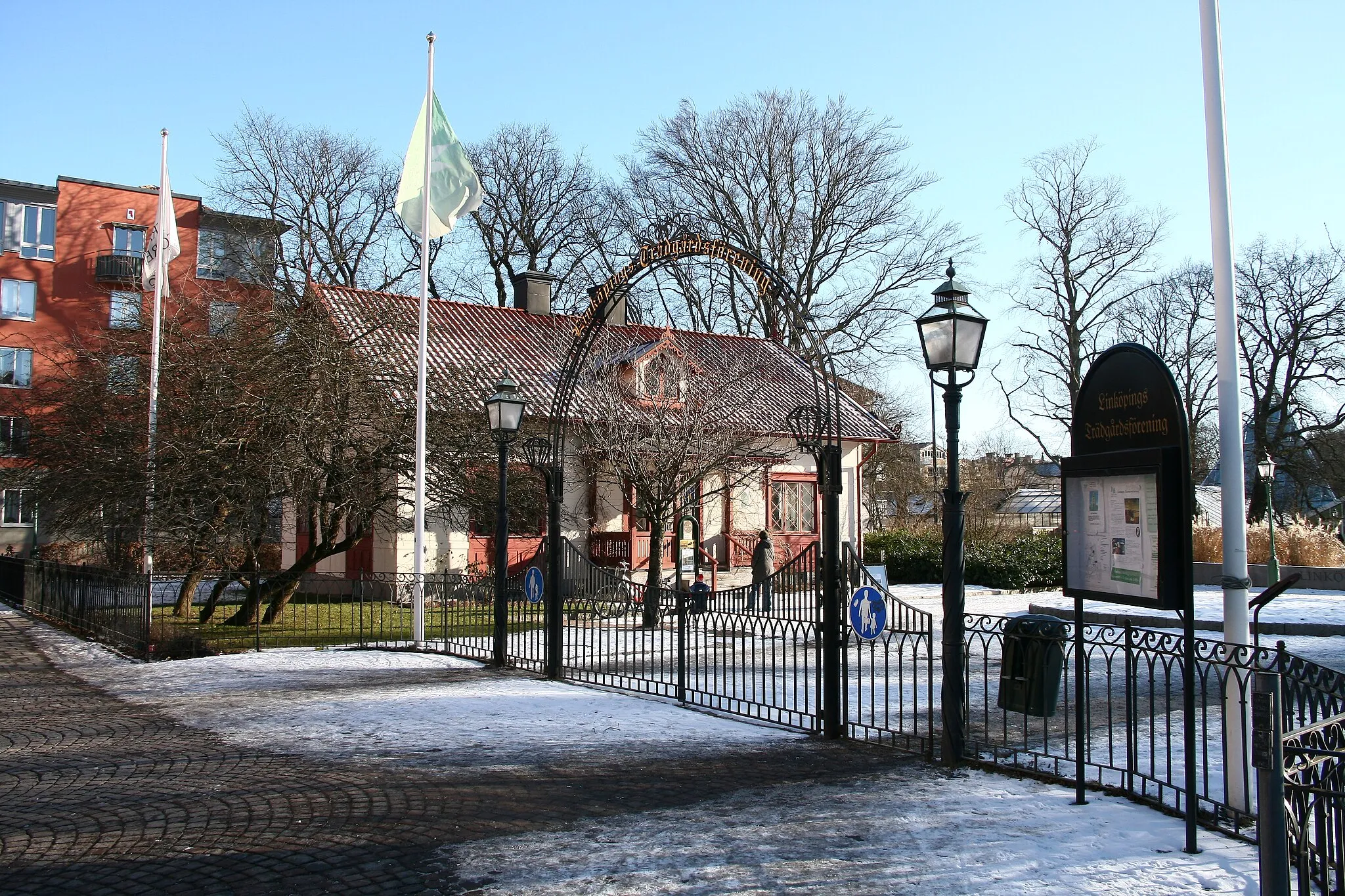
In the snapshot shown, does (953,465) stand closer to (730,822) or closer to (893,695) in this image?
(730,822)

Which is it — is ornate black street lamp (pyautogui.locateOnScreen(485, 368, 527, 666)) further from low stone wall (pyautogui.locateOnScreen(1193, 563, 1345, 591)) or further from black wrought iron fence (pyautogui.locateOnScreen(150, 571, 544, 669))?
low stone wall (pyautogui.locateOnScreen(1193, 563, 1345, 591))

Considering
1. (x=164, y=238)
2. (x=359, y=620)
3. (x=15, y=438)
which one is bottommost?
(x=359, y=620)

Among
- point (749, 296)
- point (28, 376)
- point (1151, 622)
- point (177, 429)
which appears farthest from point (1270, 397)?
point (28, 376)

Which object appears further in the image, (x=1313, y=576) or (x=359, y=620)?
(x=1313, y=576)

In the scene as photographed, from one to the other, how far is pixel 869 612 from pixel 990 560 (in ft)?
65.2

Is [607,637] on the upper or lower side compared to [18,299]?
lower

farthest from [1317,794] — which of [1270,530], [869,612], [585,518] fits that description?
[585,518]

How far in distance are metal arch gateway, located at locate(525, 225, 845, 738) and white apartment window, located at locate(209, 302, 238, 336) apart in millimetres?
6869

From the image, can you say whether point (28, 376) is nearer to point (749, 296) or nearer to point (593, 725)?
point (749, 296)

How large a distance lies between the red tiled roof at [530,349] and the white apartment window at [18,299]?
828 inches

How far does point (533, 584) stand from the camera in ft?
41.9

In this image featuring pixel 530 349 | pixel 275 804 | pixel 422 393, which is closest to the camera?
pixel 275 804

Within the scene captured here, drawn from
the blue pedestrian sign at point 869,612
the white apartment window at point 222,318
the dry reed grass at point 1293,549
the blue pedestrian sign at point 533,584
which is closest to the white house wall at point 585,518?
the white apartment window at point 222,318

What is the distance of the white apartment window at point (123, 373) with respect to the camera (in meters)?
18.3
